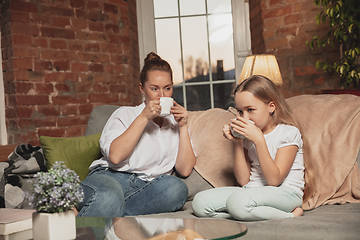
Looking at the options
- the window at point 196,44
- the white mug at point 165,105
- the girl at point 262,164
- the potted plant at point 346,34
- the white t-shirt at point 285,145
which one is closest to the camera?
the girl at point 262,164

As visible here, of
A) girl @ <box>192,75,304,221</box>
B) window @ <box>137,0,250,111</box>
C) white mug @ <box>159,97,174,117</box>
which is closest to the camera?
girl @ <box>192,75,304,221</box>

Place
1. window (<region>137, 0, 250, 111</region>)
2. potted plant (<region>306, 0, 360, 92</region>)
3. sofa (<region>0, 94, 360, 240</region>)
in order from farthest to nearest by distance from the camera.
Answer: window (<region>137, 0, 250, 111</region>) → potted plant (<region>306, 0, 360, 92</region>) → sofa (<region>0, 94, 360, 240</region>)

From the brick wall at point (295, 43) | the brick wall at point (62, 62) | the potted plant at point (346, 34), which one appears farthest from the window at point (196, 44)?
the potted plant at point (346, 34)

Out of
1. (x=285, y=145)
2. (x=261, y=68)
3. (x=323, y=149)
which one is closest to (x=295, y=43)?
(x=261, y=68)

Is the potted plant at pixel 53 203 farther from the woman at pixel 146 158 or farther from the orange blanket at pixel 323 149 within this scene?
the orange blanket at pixel 323 149

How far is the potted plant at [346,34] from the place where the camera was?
102 inches

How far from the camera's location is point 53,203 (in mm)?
841

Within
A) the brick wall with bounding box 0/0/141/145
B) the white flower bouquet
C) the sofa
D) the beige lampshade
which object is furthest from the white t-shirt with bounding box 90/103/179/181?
the brick wall with bounding box 0/0/141/145

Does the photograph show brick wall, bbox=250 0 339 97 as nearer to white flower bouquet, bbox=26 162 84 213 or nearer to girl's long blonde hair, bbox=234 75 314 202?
girl's long blonde hair, bbox=234 75 314 202

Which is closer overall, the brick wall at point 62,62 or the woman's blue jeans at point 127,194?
the woman's blue jeans at point 127,194

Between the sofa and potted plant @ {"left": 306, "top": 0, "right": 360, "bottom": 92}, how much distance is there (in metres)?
1.14

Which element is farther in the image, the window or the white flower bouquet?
the window

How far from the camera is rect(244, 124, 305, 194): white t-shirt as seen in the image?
1.46m

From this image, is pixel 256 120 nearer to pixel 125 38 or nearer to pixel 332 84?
pixel 332 84
